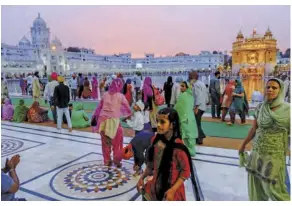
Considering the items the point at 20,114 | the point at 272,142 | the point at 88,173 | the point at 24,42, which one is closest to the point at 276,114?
the point at 272,142

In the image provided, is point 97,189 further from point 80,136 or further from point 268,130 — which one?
point 80,136

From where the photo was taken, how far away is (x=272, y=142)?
1.56 m

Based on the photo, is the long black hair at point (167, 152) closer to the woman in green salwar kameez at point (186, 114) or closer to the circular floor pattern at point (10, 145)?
the woman in green salwar kameez at point (186, 114)

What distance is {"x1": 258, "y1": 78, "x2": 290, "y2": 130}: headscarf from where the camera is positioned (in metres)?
1.50

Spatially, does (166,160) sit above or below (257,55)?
below

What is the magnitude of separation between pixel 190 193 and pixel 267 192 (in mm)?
Result: 805

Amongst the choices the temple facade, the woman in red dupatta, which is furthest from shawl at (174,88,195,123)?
the temple facade

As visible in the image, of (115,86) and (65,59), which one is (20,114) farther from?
(65,59)

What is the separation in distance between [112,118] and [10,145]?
2.08 metres

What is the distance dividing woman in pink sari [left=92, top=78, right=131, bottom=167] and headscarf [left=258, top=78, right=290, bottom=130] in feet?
5.51

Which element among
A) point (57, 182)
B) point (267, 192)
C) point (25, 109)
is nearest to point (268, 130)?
point (267, 192)

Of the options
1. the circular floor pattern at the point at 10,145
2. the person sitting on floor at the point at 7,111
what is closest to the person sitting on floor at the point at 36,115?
the person sitting on floor at the point at 7,111

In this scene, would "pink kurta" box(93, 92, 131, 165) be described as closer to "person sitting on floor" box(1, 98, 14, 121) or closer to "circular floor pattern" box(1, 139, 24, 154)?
"circular floor pattern" box(1, 139, 24, 154)

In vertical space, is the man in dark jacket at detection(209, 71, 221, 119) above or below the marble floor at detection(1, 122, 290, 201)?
above
